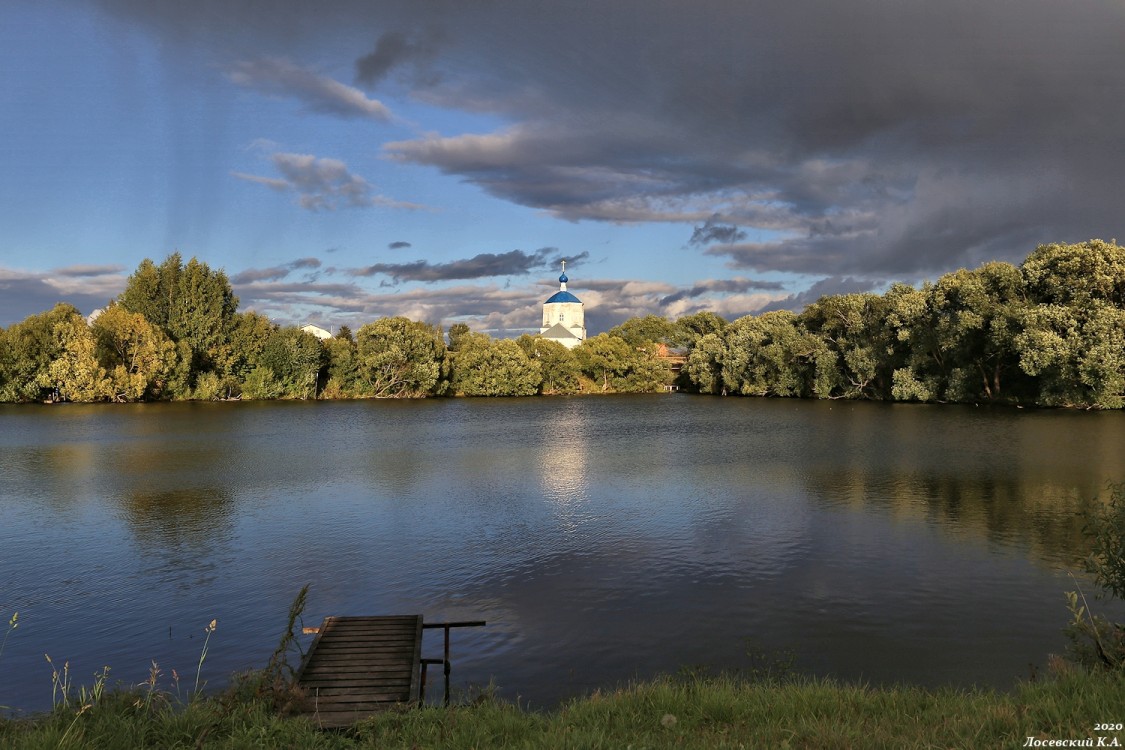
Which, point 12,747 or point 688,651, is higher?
point 12,747

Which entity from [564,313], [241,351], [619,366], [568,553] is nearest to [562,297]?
[564,313]

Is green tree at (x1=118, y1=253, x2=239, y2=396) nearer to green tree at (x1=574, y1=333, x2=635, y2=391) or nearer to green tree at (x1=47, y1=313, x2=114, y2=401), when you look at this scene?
green tree at (x1=47, y1=313, x2=114, y2=401)

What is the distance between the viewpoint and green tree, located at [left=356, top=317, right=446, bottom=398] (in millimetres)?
94625

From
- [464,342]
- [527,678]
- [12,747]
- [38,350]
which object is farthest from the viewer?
[464,342]

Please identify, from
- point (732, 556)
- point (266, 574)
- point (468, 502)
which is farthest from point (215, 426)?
point (732, 556)

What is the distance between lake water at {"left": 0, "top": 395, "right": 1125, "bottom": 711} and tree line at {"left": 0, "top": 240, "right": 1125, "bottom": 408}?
21.6 m

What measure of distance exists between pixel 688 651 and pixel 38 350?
290 feet

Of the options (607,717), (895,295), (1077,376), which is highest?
(895,295)

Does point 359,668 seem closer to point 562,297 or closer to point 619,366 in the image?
point 619,366

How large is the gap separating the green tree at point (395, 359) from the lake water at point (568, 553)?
53195 mm

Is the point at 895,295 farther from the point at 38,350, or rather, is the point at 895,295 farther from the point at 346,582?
the point at 38,350

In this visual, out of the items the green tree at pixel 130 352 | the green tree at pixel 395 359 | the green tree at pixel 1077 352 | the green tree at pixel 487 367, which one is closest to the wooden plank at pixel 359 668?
the green tree at pixel 1077 352

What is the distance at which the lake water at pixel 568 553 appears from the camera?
12484mm

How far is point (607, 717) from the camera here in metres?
7.91
